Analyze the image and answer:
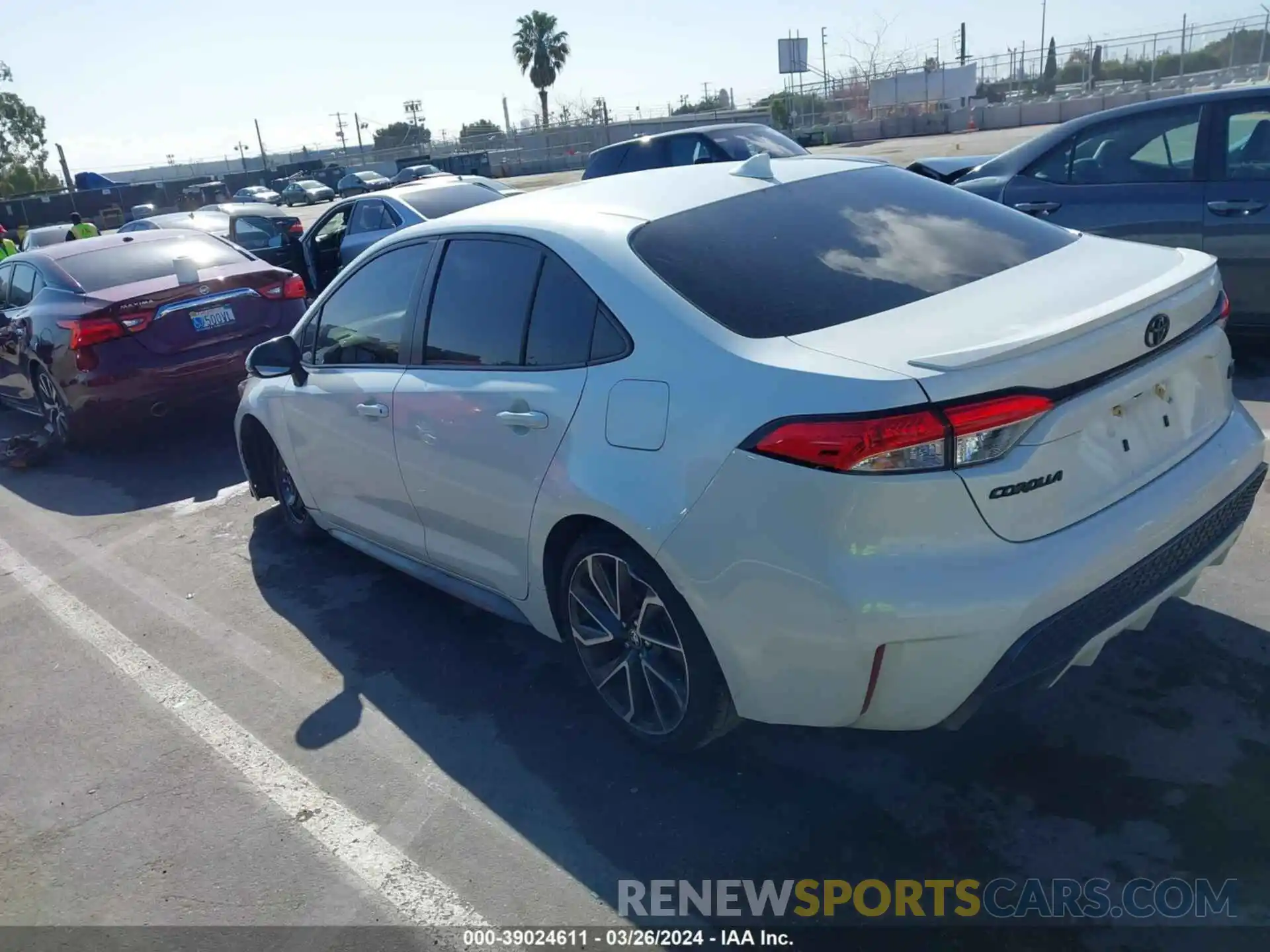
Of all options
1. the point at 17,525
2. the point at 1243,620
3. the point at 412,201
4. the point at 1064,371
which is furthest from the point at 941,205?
the point at 412,201

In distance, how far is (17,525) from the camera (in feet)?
21.9

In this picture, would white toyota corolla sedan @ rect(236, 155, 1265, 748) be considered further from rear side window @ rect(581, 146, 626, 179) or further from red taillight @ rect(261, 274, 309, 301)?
rear side window @ rect(581, 146, 626, 179)

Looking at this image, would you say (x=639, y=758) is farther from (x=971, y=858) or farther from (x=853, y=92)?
(x=853, y=92)

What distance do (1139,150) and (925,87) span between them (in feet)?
164

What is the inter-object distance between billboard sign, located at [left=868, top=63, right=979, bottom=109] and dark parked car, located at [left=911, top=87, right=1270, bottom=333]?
47.9m

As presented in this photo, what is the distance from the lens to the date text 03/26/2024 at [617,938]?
2.67 meters

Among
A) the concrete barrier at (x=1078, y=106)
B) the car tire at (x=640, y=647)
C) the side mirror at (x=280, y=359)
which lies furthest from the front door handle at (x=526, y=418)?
the concrete barrier at (x=1078, y=106)

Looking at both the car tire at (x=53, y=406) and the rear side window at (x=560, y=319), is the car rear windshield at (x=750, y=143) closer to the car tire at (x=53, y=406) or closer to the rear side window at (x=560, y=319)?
the car tire at (x=53, y=406)

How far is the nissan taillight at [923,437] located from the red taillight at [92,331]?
20.9 feet

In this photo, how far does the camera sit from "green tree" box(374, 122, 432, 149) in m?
82.0

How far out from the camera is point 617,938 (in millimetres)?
2705

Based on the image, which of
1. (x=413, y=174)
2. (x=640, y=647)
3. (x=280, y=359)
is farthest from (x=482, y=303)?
(x=413, y=174)

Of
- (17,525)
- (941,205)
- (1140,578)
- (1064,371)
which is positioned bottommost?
(17,525)

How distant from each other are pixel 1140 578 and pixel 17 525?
654 cm
